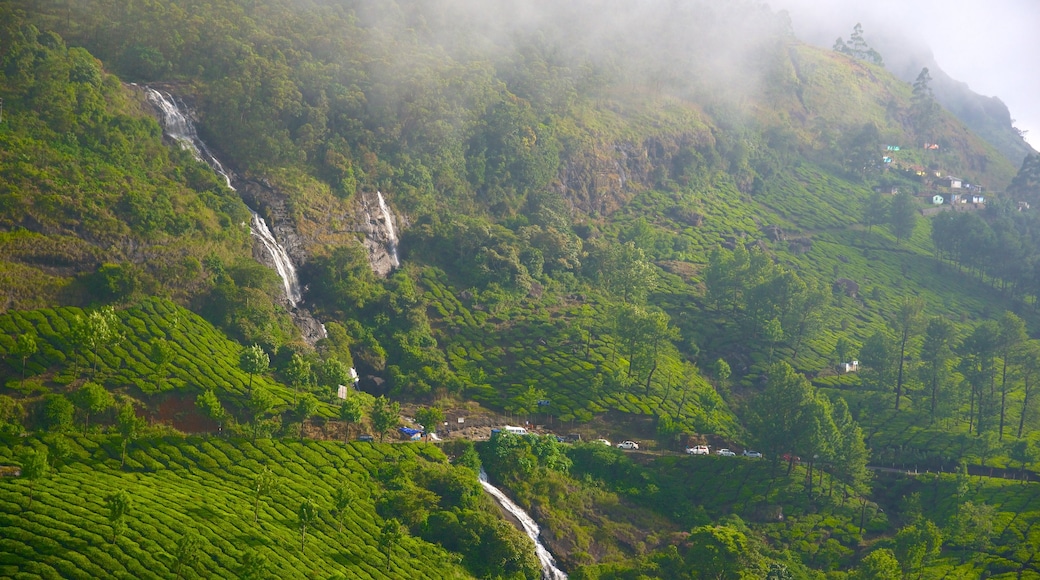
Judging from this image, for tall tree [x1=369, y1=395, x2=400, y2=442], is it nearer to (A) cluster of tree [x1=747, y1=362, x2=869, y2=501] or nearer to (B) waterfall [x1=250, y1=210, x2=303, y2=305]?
(B) waterfall [x1=250, y1=210, x2=303, y2=305]

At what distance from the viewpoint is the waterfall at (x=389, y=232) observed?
349 feet

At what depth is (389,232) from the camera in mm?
107438

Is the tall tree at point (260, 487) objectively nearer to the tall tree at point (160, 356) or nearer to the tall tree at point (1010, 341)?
the tall tree at point (160, 356)

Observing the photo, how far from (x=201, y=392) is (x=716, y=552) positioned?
1570 inches

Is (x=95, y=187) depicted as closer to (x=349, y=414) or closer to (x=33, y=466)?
(x=349, y=414)

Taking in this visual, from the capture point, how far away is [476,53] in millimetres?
138250

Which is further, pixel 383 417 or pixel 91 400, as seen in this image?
pixel 383 417

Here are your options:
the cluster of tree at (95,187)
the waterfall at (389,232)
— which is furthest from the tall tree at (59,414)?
the waterfall at (389,232)

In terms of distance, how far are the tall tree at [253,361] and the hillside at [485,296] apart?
0.24 meters

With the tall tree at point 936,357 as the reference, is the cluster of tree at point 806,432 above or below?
below

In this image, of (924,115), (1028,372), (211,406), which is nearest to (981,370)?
(1028,372)

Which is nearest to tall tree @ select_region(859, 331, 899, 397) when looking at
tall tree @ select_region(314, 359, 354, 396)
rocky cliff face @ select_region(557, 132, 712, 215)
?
rocky cliff face @ select_region(557, 132, 712, 215)

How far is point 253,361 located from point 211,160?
33.0 m

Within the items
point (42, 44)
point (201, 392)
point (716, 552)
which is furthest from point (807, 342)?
point (42, 44)
